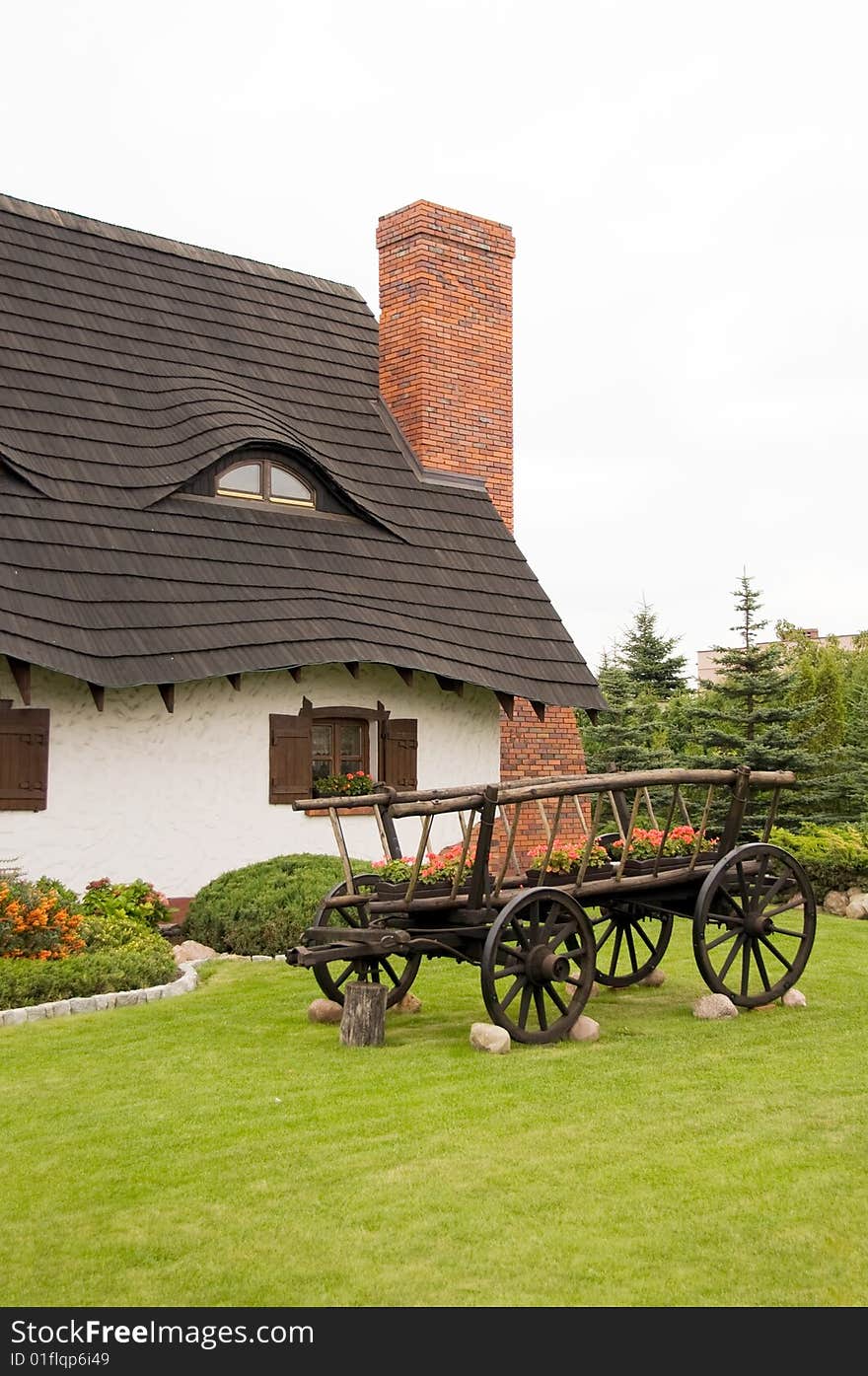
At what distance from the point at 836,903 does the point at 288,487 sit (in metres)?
8.03

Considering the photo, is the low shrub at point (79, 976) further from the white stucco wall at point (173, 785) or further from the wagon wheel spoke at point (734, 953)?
the wagon wheel spoke at point (734, 953)

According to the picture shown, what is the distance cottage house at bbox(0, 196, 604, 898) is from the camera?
1312cm

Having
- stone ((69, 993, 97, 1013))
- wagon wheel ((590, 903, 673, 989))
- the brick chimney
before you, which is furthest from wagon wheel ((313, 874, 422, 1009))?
the brick chimney

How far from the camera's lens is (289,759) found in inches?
569

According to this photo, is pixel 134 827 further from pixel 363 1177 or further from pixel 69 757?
pixel 363 1177

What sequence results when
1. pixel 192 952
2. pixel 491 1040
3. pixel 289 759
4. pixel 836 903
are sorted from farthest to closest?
pixel 836 903 → pixel 289 759 → pixel 192 952 → pixel 491 1040

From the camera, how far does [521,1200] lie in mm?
5238

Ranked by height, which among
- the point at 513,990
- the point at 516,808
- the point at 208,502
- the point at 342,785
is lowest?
the point at 513,990

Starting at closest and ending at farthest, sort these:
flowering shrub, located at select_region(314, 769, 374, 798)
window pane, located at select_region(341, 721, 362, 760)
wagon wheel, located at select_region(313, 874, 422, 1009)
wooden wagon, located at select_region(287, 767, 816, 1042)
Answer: wooden wagon, located at select_region(287, 767, 816, 1042) → wagon wheel, located at select_region(313, 874, 422, 1009) → flowering shrub, located at select_region(314, 769, 374, 798) → window pane, located at select_region(341, 721, 362, 760)

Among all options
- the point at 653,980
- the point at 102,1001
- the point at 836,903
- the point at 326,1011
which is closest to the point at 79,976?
the point at 102,1001

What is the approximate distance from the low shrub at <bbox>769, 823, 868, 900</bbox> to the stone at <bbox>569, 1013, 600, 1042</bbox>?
27.2ft

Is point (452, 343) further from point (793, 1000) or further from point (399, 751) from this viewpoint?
point (793, 1000)

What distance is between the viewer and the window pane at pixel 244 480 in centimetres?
1563

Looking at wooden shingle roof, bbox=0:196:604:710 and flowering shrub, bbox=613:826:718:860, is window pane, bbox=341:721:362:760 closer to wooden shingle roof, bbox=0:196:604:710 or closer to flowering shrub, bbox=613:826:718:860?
wooden shingle roof, bbox=0:196:604:710
